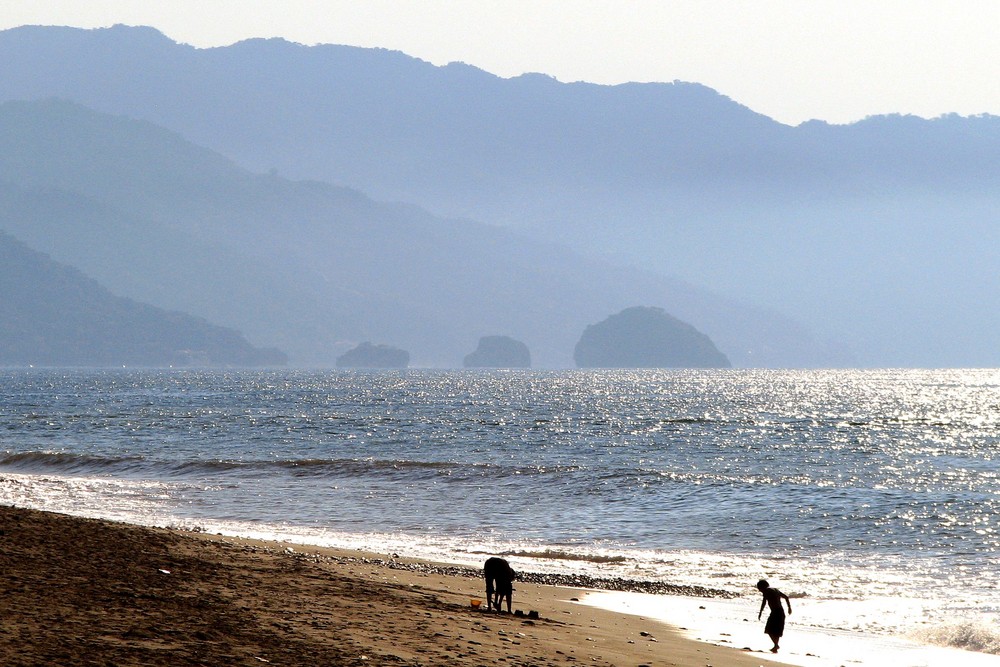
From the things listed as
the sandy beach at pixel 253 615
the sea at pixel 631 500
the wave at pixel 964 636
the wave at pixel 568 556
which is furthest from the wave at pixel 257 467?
the wave at pixel 964 636

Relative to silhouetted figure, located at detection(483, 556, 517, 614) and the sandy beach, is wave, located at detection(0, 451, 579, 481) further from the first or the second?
silhouetted figure, located at detection(483, 556, 517, 614)

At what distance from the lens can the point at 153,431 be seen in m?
73.9

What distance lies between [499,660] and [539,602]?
6.67m

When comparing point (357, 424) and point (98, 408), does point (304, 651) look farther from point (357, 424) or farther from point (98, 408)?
point (98, 408)

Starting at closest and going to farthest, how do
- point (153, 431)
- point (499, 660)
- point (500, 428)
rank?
point (499, 660) → point (153, 431) → point (500, 428)

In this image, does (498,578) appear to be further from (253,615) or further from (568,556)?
(568,556)

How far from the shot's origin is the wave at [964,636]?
19.4 m

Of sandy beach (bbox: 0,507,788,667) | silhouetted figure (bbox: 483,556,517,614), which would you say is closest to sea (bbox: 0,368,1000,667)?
sandy beach (bbox: 0,507,788,667)

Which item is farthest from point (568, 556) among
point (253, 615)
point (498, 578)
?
point (253, 615)

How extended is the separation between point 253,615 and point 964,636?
43.8ft

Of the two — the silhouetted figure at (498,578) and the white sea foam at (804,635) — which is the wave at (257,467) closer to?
the white sea foam at (804,635)

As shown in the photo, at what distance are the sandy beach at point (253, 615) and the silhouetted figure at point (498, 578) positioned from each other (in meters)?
0.42

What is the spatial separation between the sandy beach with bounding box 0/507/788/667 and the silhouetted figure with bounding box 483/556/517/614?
1.36 feet

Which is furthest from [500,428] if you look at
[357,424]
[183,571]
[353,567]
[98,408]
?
[183,571]
